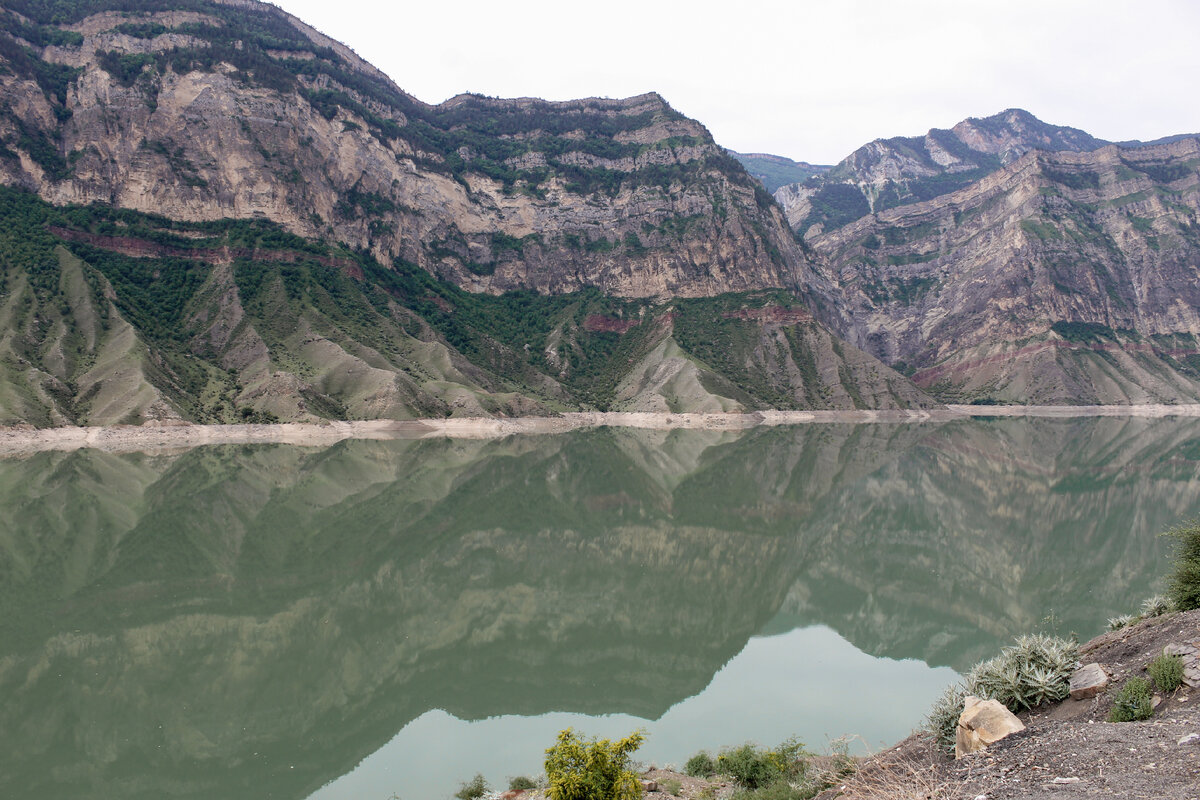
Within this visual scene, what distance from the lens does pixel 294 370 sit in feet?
352

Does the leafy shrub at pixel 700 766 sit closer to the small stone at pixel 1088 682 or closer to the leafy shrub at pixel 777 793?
the leafy shrub at pixel 777 793

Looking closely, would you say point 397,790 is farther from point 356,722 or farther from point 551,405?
point 551,405

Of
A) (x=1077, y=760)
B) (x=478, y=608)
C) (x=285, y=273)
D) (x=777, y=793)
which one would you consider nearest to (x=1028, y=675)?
(x=1077, y=760)

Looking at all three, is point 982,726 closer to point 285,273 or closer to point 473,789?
point 473,789

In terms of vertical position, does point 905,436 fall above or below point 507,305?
below

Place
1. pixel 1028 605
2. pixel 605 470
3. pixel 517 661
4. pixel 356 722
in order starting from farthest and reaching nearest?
pixel 605 470, pixel 1028 605, pixel 517 661, pixel 356 722

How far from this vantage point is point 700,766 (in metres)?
15.7

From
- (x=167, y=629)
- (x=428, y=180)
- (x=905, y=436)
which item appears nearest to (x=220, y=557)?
(x=167, y=629)

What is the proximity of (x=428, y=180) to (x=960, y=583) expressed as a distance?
184735mm

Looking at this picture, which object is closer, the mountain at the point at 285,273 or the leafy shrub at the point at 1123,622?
the leafy shrub at the point at 1123,622

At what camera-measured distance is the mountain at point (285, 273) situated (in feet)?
336

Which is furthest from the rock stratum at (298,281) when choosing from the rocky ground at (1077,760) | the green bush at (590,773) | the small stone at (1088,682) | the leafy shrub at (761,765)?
the small stone at (1088,682)

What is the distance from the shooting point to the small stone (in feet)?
34.0

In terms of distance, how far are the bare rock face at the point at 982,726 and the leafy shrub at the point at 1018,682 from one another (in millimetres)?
543
